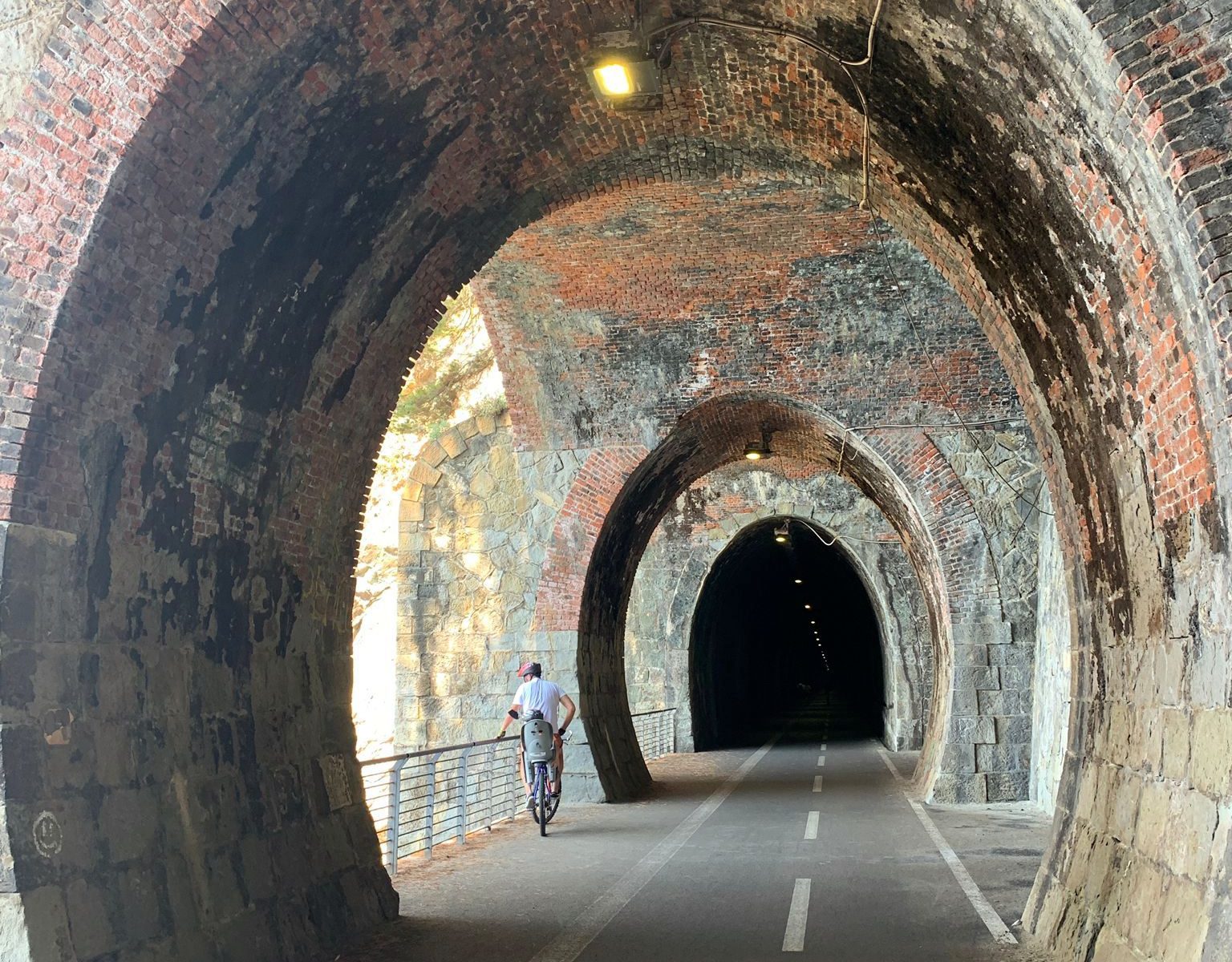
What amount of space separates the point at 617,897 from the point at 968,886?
2.86 metres

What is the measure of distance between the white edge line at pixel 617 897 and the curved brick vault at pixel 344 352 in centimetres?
138

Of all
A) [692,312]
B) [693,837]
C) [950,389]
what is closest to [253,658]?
[693,837]

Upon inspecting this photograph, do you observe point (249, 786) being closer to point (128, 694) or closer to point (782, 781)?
point (128, 694)

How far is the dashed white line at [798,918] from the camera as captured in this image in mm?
7773

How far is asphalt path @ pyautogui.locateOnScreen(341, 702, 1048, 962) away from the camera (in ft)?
25.4

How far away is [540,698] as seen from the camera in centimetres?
1388

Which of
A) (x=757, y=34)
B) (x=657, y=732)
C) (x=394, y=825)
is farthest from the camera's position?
(x=657, y=732)

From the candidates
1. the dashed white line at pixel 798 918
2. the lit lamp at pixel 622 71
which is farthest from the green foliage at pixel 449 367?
the lit lamp at pixel 622 71

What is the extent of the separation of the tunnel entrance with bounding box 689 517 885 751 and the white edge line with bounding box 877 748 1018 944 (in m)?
13.0

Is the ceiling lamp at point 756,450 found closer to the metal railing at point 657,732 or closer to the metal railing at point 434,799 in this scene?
the metal railing at point 434,799

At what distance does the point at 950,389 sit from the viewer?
1716 centimetres

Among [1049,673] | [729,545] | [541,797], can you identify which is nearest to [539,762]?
[541,797]

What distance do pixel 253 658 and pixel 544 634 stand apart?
10.1 m

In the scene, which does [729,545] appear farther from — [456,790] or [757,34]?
[757,34]
